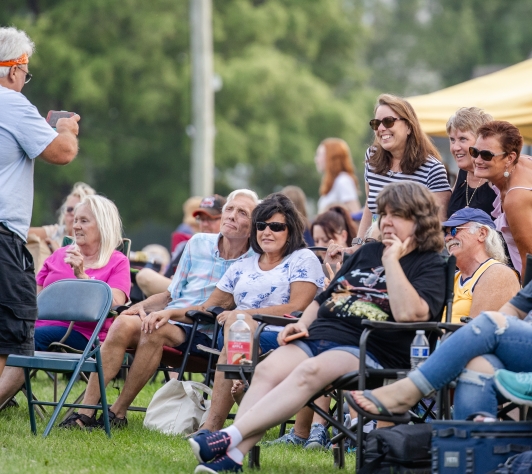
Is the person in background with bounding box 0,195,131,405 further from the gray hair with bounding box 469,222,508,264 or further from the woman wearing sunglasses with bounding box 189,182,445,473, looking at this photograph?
the gray hair with bounding box 469,222,508,264

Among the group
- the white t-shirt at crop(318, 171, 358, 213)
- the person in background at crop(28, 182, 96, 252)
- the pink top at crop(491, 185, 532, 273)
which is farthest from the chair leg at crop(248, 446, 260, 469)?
Result: the white t-shirt at crop(318, 171, 358, 213)

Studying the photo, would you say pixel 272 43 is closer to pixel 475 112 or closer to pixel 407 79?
pixel 407 79

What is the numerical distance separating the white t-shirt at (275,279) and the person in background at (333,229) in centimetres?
199

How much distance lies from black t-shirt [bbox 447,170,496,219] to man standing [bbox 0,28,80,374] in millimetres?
2331

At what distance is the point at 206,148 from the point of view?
1520cm

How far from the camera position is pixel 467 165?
5965mm

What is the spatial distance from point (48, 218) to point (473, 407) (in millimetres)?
19478

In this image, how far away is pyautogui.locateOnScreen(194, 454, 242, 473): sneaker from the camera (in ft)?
14.2

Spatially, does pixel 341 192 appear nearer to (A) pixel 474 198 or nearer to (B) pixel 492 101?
(B) pixel 492 101

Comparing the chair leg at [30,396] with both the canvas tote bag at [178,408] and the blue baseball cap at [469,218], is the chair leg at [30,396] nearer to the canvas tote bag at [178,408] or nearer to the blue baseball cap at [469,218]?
the canvas tote bag at [178,408]

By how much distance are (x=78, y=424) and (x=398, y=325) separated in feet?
7.89

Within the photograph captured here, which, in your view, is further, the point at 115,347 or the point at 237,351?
the point at 115,347

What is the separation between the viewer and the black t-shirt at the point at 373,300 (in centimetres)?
457

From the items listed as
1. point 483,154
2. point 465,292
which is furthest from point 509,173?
point 465,292
